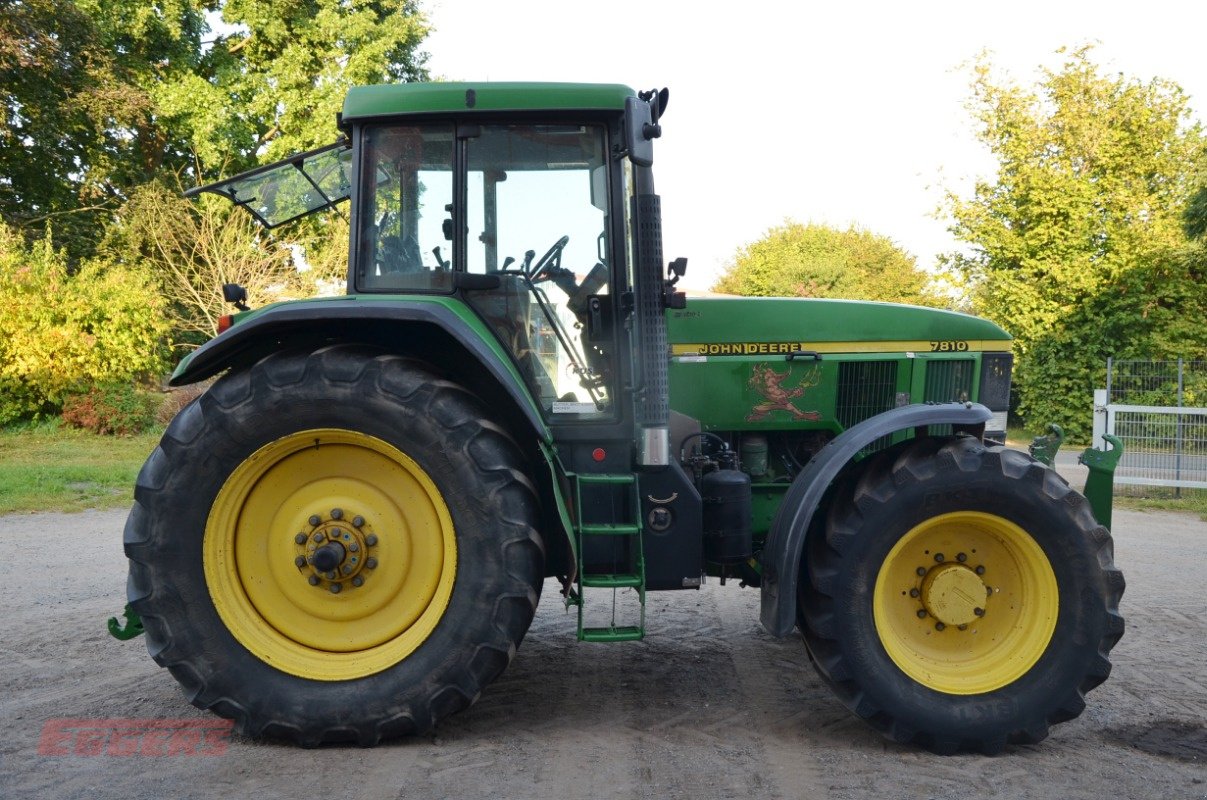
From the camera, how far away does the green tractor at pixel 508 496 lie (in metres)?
3.86

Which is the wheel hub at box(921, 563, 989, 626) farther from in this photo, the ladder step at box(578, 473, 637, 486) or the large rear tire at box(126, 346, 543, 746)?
the large rear tire at box(126, 346, 543, 746)

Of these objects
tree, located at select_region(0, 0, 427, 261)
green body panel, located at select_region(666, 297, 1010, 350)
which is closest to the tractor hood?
green body panel, located at select_region(666, 297, 1010, 350)

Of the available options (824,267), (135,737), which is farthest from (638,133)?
(824,267)

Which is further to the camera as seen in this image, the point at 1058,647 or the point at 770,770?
the point at 1058,647

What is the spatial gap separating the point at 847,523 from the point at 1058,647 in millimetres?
916

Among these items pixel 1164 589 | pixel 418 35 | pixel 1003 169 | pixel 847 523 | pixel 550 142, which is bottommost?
pixel 1164 589

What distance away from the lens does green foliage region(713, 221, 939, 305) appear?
4472cm

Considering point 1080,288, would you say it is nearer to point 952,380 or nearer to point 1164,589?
point 1164,589

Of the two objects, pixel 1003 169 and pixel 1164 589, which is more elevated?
pixel 1003 169

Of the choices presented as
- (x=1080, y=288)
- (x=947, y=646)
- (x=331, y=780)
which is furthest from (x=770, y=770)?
(x=1080, y=288)

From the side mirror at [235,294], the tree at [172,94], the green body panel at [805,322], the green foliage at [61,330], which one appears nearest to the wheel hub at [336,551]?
the side mirror at [235,294]

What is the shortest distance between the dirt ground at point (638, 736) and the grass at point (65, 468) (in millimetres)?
5516

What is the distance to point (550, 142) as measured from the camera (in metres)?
4.25

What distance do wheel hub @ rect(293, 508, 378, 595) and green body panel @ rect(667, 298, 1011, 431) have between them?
1.63 metres
